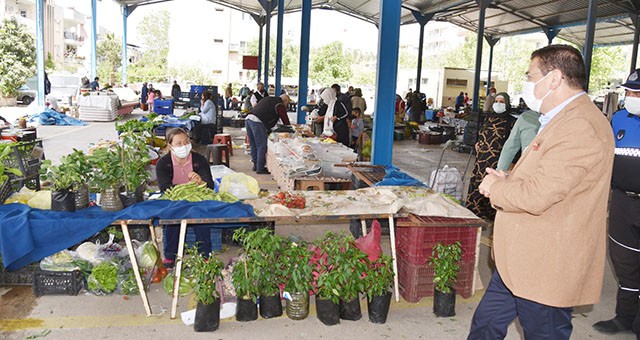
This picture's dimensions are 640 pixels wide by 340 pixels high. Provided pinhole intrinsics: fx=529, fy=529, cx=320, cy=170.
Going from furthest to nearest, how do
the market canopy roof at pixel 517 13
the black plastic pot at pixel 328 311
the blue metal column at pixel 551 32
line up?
the blue metal column at pixel 551 32 → the market canopy roof at pixel 517 13 → the black plastic pot at pixel 328 311

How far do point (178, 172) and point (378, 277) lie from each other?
2.31 meters

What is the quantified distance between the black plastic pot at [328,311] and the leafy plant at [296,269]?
0.15 m

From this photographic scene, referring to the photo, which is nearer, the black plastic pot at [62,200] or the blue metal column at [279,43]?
the black plastic pot at [62,200]

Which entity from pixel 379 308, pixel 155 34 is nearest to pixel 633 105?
pixel 379 308

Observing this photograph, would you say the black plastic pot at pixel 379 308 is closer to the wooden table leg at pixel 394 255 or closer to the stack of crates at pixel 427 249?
the wooden table leg at pixel 394 255

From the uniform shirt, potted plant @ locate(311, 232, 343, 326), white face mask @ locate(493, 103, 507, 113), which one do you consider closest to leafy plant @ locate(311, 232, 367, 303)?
potted plant @ locate(311, 232, 343, 326)

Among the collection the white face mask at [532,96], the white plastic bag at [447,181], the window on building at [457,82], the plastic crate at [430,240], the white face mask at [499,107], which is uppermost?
the window on building at [457,82]

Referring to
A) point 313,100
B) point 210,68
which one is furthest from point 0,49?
point 210,68

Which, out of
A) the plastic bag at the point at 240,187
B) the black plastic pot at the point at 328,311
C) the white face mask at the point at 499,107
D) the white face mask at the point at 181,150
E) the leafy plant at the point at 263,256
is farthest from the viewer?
the white face mask at the point at 499,107

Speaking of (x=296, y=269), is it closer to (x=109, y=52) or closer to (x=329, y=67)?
(x=329, y=67)

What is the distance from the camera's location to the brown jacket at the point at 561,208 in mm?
2301

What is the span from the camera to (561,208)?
239 centimetres

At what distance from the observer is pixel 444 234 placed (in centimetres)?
446

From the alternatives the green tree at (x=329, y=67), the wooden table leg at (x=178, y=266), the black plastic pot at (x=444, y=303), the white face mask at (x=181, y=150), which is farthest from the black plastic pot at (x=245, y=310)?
the green tree at (x=329, y=67)
